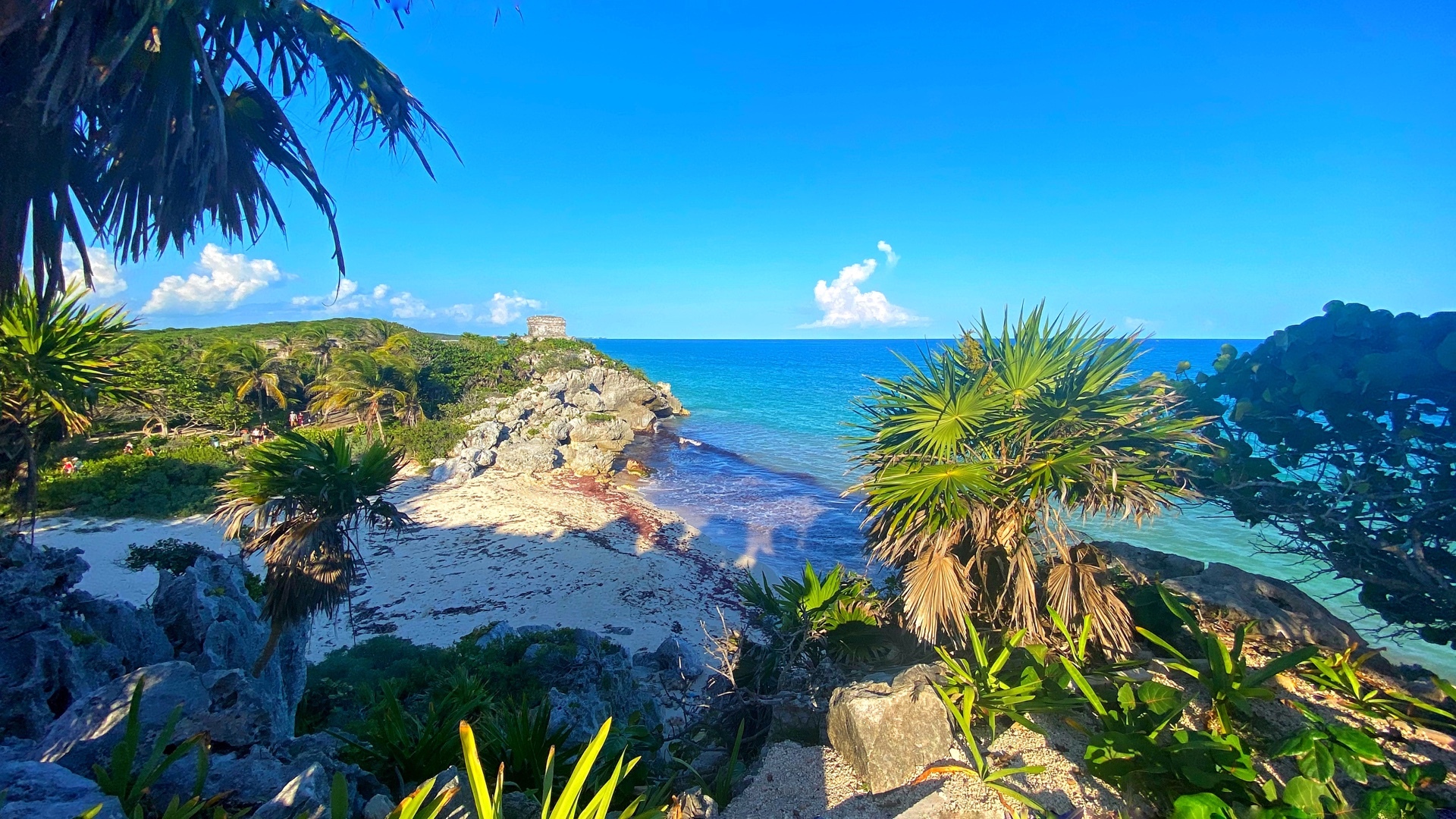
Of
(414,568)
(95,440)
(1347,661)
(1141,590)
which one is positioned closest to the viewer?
(1347,661)

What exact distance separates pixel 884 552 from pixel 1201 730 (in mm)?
2537

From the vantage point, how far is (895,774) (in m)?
3.73

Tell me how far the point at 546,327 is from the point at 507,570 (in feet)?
135

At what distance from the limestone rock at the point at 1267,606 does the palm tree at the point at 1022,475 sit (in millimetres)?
1421

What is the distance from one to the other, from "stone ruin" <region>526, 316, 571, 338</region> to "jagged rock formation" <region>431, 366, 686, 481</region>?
13.9 m

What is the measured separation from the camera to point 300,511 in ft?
19.1

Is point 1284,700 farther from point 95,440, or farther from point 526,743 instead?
point 95,440

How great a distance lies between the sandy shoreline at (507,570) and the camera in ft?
35.6

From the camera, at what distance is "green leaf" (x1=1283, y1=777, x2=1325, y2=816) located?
271 cm

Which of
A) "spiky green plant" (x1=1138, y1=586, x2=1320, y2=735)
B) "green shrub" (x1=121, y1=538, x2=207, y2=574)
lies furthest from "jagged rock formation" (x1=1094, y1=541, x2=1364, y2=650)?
"green shrub" (x1=121, y1=538, x2=207, y2=574)

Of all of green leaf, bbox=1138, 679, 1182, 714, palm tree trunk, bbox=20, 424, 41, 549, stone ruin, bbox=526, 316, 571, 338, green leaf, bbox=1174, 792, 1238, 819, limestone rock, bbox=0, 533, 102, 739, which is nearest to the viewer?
green leaf, bbox=1174, 792, 1238, 819

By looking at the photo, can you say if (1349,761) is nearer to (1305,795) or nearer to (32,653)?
(1305,795)

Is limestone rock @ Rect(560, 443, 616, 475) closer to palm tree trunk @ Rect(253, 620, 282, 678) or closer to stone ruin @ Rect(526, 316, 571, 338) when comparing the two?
palm tree trunk @ Rect(253, 620, 282, 678)

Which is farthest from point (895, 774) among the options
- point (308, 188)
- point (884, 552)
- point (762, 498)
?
point (762, 498)
